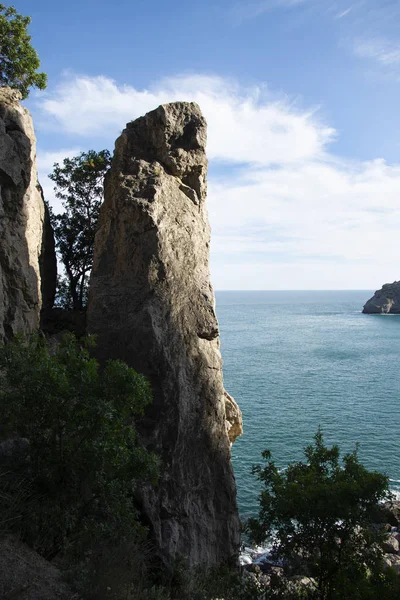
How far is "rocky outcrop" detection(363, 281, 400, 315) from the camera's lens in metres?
150

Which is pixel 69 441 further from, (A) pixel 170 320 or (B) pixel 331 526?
(A) pixel 170 320

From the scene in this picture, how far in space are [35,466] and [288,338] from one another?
278ft

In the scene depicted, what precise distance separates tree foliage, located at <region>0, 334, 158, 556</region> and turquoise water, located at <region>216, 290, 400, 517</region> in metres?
19.8

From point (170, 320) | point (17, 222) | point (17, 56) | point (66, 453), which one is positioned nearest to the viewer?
point (66, 453)

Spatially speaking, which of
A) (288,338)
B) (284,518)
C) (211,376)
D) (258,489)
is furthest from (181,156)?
(288,338)

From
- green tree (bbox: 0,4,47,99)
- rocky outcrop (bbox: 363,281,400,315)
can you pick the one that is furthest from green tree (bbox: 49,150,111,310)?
rocky outcrop (bbox: 363,281,400,315)

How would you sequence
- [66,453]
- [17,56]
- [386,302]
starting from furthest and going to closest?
[386,302], [17,56], [66,453]

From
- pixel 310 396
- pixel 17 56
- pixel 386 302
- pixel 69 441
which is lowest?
pixel 310 396

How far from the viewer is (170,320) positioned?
835 inches

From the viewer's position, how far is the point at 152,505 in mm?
17812

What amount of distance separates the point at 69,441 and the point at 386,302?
152m

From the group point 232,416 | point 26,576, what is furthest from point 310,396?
point 26,576

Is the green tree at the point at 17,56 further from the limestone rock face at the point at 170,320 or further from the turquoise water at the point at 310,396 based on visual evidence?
the turquoise water at the point at 310,396

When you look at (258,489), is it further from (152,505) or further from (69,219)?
(69,219)
